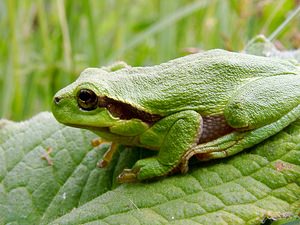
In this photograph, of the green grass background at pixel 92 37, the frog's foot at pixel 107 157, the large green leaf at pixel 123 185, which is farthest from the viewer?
the green grass background at pixel 92 37

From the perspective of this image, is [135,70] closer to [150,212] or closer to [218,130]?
[218,130]

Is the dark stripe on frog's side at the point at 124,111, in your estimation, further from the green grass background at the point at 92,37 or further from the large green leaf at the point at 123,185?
the green grass background at the point at 92,37

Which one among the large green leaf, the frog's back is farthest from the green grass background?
the large green leaf

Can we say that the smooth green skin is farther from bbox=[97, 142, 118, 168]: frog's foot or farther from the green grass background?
the green grass background

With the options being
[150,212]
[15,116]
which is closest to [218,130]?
[150,212]

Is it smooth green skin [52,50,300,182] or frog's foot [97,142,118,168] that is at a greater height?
smooth green skin [52,50,300,182]

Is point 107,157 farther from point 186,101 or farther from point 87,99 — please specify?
point 186,101

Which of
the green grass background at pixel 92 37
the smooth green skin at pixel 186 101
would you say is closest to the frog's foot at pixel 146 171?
the smooth green skin at pixel 186 101

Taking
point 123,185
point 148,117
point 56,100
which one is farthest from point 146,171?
point 56,100
